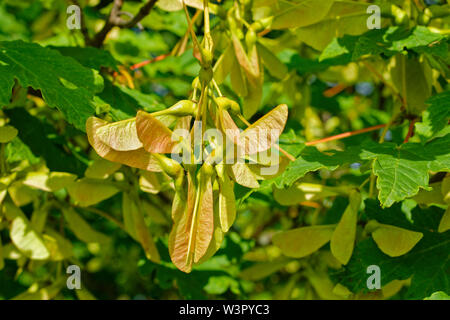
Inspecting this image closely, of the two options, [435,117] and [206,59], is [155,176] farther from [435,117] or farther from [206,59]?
[435,117]

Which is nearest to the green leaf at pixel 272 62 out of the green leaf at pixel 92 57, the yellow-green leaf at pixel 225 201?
the green leaf at pixel 92 57

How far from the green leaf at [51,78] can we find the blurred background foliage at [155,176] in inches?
0.7

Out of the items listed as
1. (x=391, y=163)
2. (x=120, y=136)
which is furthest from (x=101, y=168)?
(x=391, y=163)

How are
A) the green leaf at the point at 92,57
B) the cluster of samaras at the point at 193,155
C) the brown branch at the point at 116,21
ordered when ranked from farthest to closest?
1. the brown branch at the point at 116,21
2. the green leaf at the point at 92,57
3. the cluster of samaras at the point at 193,155

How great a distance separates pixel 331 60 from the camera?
1879mm

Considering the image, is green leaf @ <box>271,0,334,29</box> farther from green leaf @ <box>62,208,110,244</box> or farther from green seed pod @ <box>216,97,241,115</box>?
green leaf @ <box>62,208,110,244</box>

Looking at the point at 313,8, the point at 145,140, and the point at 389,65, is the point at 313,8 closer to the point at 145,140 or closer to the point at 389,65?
the point at 389,65

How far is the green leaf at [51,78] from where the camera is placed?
1261 millimetres

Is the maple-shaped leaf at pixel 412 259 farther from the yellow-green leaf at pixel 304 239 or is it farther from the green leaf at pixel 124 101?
the green leaf at pixel 124 101

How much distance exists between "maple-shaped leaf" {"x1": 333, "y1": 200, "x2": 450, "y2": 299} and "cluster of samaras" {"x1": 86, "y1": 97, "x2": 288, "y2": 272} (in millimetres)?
453

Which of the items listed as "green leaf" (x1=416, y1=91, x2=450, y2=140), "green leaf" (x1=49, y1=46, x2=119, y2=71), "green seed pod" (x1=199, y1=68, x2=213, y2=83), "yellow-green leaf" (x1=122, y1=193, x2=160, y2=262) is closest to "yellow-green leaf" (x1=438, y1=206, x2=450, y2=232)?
"green leaf" (x1=416, y1=91, x2=450, y2=140)

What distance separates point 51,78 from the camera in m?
1.32
